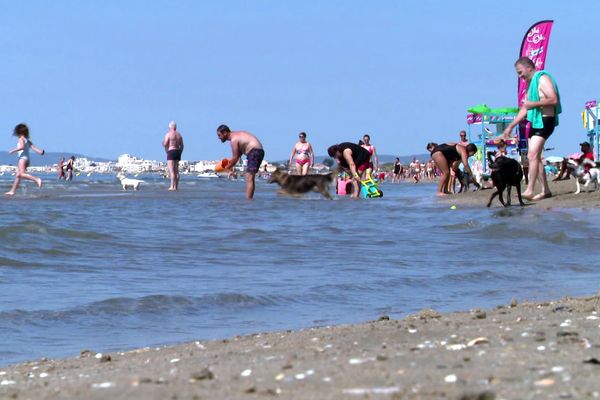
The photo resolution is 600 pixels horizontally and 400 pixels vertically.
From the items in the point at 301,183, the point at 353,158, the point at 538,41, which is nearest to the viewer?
the point at 301,183

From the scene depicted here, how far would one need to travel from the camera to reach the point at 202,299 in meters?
7.08

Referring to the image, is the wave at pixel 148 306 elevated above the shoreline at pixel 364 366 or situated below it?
below

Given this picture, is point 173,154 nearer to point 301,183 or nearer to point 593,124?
point 301,183

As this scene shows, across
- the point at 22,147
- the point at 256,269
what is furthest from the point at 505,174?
the point at 22,147

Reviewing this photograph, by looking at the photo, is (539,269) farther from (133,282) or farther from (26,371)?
(26,371)

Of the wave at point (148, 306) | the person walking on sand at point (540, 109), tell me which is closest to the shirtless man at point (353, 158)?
the person walking on sand at point (540, 109)

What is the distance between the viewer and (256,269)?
28.9ft

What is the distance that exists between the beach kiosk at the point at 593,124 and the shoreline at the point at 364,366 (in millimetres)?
21425

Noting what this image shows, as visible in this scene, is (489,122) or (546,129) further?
(489,122)

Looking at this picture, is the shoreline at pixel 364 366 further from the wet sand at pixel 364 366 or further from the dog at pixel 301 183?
the dog at pixel 301 183

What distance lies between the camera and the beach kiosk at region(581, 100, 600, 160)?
25750 mm

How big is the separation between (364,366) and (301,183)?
1568 cm

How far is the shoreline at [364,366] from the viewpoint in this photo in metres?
3.19

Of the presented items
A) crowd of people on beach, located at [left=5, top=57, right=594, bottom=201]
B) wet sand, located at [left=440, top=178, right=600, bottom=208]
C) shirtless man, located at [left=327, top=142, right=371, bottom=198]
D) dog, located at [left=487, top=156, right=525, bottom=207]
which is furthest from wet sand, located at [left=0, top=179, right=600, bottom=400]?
shirtless man, located at [left=327, top=142, right=371, bottom=198]
